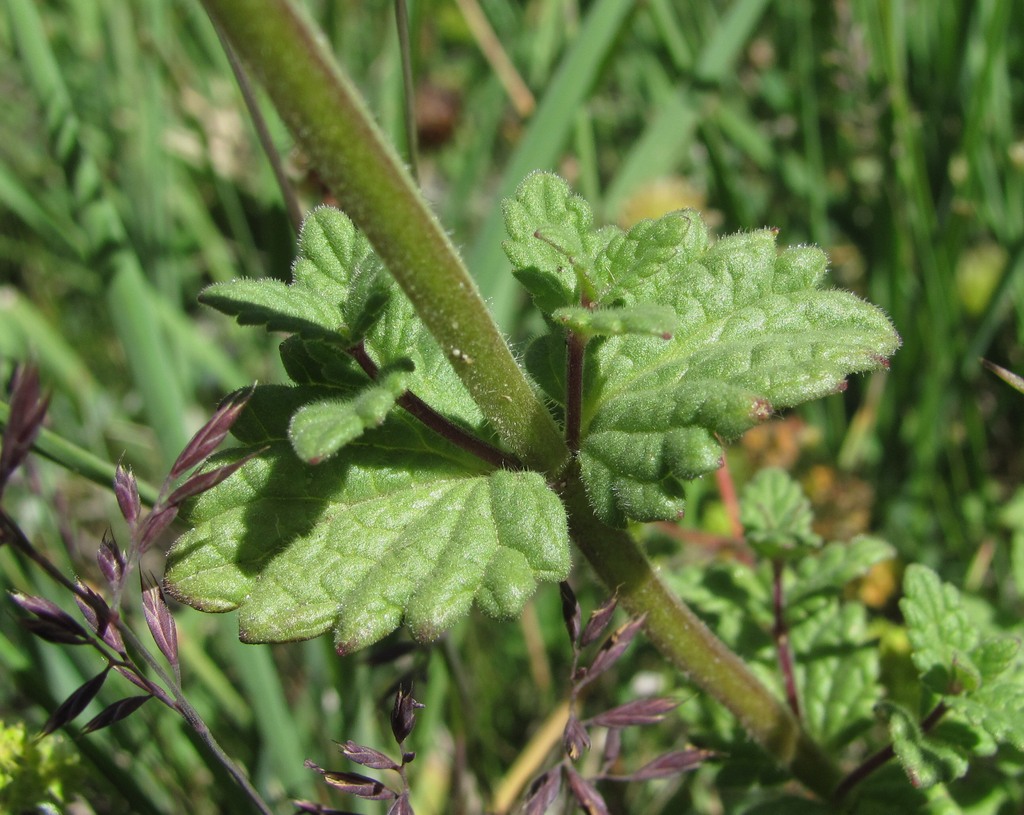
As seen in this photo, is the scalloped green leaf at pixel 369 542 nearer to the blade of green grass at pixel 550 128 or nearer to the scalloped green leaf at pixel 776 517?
the scalloped green leaf at pixel 776 517

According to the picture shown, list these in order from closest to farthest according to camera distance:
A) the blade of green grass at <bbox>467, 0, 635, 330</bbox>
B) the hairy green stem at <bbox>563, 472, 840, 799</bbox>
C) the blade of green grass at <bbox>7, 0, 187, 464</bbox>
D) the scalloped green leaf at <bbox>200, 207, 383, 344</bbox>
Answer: the scalloped green leaf at <bbox>200, 207, 383, 344</bbox> < the hairy green stem at <bbox>563, 472, 840, 799</bbox> < the blade of green grass at <bbox>7, 0, 187, 464</bbox> < the blade of green grass at <bbox>467, 0, 635, 330</bbox>

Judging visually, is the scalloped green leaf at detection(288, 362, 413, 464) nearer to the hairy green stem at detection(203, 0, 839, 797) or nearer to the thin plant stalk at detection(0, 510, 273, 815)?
the hairy green stem at detection(203, 0, 839, 797)

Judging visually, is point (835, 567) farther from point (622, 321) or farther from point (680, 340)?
point (622, 321)

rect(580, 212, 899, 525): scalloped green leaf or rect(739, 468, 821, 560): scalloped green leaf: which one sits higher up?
rect(580, 212, 899, 525): scalloped green leaf

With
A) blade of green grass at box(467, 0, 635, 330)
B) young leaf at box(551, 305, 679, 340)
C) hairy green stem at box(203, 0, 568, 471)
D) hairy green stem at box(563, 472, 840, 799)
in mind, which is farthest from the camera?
blade of green grass at box(467, 0, 635, 330)

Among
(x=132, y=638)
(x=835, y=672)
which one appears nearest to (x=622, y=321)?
(x=132, y=638)

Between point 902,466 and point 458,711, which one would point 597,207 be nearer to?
point 902,466

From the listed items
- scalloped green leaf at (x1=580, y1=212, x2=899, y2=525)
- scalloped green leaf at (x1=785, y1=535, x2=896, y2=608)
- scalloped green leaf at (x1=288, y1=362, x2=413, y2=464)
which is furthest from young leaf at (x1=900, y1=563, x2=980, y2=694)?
scalloped green leaf at (x1=288, y1=362, x2=413, y2=464)
